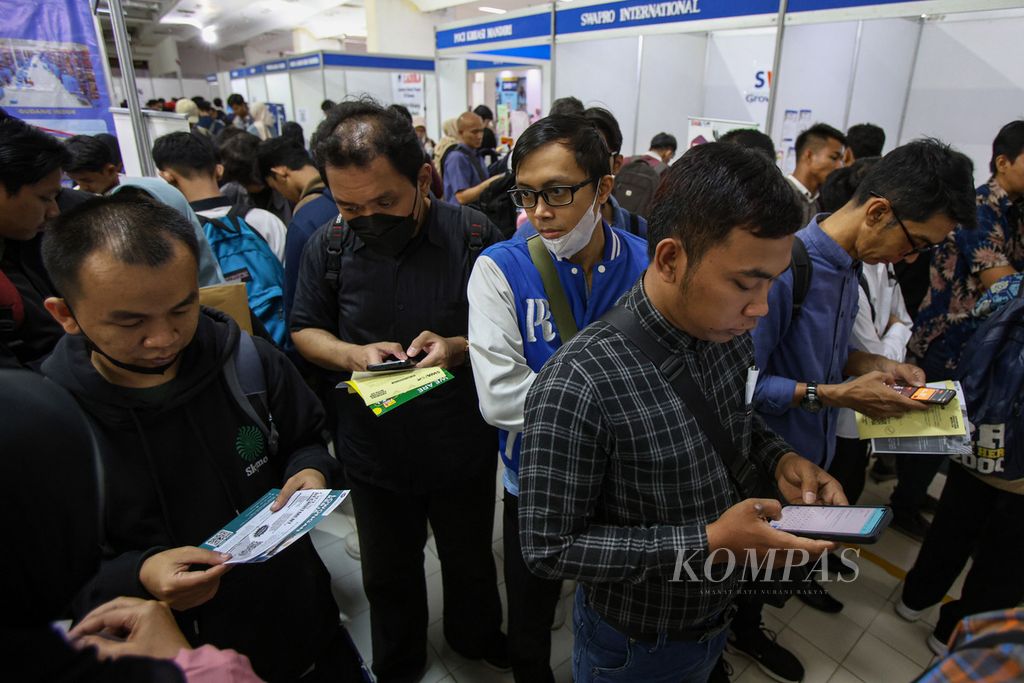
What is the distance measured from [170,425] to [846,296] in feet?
6.48

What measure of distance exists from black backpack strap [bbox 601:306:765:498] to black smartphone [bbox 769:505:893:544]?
0.15 metres

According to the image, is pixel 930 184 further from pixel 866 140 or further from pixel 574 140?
pixel 866 140

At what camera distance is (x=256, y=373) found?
1.31 meters

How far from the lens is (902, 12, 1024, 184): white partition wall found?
4965mm

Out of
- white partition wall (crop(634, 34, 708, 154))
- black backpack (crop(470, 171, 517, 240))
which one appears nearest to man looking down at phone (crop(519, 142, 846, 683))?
black backpack (crop(470, 171, 517, 240))

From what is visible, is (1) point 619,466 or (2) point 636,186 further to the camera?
(2) point 636,186

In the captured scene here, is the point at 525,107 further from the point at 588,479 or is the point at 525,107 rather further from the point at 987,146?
the point at 588,479

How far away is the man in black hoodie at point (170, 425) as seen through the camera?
1.07 m

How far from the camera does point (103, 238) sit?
1.08 metres

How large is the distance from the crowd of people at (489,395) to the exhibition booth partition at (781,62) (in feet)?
6.32

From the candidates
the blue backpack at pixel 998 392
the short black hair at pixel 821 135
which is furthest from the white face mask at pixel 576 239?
the short black hair at pixel 821 135

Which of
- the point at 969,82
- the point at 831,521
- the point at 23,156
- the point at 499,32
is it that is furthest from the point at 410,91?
the point at 831,521

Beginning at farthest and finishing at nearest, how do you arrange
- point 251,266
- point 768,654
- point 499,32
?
point 499,32 → point 251,266 → point 768,654

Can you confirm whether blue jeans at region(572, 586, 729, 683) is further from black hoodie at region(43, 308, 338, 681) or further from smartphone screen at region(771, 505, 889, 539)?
black hoodie at region(43, 308, 338, 681)
